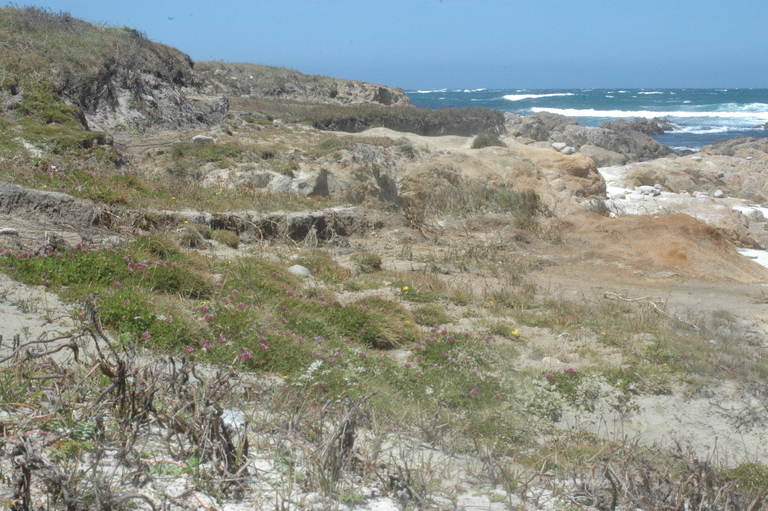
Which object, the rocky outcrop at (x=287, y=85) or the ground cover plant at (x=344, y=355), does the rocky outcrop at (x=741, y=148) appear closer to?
the rocky outcrop at (x=287, y=85)

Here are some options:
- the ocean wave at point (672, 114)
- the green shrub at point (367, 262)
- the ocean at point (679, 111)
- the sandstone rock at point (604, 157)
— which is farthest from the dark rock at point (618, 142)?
the ocean wave at point (672, 114)

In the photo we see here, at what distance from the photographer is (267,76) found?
118ft

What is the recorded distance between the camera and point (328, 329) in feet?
17.9

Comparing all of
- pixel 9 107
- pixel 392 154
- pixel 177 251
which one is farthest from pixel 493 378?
pixel 392 154

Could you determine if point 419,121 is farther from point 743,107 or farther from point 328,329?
point 743,107

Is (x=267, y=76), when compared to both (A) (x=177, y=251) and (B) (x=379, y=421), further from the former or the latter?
(B) (x=379, y=421)

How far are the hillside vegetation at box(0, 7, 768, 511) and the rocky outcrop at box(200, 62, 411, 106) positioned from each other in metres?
18.4

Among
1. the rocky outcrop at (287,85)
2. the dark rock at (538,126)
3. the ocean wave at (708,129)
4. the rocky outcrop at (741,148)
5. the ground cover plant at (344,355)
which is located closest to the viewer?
the ground cover plant at (344,355)

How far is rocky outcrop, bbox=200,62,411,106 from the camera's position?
109ft

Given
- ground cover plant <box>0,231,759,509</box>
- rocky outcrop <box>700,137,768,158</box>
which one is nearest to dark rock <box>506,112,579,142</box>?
rocky outcrop <box>700,137,768,158</box>

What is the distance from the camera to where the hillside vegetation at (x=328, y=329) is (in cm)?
260

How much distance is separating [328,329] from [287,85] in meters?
32.2

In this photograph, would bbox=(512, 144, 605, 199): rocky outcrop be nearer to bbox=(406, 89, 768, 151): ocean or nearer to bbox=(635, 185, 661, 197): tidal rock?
bbox=(635, 185, 661, 197): tidal rock

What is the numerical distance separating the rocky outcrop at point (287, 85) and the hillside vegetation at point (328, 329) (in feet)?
60.3
